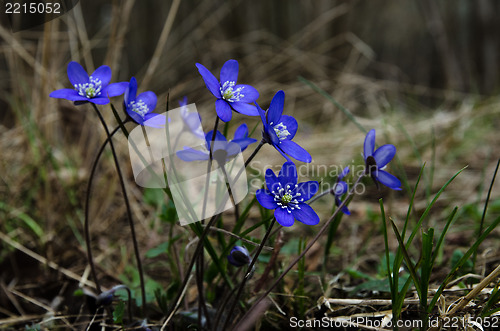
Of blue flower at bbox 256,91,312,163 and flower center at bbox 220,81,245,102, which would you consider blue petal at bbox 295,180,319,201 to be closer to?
blue flower at bbox 256,91,312,163

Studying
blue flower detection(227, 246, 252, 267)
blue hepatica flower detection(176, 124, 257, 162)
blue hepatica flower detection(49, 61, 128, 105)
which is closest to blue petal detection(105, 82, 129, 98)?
blue hepatica flower detection(49, 61, 128, 105)

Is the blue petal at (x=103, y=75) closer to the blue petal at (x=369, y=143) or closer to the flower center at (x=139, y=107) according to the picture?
the flower center at (x=139, y=107)

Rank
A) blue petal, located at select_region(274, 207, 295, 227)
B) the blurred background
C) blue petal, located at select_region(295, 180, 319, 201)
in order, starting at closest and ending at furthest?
blue petal, located at select_region(274, 207, 295, 227) < blue petal, located at select_region(295, 180, 319, 201) < the blurred background

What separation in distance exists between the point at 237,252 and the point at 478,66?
507 centimetres

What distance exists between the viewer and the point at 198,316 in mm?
1064

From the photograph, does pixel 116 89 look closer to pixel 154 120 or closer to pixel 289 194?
pixel 154 120

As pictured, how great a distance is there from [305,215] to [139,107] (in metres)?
0.46

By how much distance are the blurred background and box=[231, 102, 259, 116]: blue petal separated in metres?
0.69

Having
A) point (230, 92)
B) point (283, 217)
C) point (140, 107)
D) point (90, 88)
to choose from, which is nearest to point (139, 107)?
point (140, 107)

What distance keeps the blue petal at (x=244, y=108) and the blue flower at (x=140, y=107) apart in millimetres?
185

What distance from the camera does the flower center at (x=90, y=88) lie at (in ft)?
3.16

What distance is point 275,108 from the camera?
0.89 meters

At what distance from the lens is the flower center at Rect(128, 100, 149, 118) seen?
0.96 m

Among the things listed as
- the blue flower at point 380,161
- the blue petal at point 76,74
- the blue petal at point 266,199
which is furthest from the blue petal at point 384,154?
the blue petal at point 76,74
